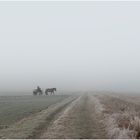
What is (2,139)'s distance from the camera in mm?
19453

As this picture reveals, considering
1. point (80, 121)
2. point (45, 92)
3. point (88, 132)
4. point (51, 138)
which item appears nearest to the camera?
point (51, 138)

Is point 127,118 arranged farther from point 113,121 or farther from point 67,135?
point 67,135

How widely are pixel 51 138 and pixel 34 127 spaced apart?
15.5 ft

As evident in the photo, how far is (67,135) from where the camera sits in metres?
20.2

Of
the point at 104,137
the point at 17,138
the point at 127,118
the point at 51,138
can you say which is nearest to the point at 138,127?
the point at 104,137

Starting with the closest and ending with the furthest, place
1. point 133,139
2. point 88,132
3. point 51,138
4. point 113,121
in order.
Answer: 1. point 133,139
2. point 51,138
3. point 88,132
4. point 113,121

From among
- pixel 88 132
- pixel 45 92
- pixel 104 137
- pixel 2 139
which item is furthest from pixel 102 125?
pixel 45 92

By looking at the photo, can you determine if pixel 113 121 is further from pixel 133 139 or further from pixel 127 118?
pixel 133 139

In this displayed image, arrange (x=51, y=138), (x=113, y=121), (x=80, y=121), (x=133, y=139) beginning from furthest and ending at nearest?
1. (x=80, y=121)
2. (x=113, y=121)
3. (x=51, y=138)
4. (x=133, y=139)

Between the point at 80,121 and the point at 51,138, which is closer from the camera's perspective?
the point at 51,138

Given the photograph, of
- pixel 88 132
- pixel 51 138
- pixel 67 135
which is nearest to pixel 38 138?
pixel 51 138

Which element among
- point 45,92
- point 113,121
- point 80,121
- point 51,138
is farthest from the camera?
point 45,92

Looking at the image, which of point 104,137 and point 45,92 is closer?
point 104,137

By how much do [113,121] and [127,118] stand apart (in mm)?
1269
